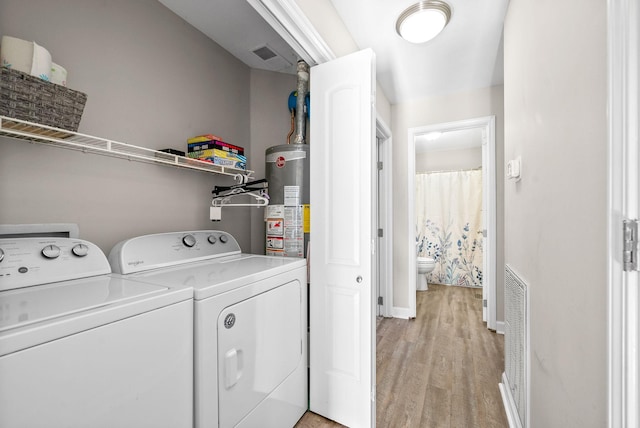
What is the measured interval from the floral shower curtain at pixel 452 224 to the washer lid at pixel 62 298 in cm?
444

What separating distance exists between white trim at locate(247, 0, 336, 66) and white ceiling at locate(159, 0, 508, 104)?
1.46 ft

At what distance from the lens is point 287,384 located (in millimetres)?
1458

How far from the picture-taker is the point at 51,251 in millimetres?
1058

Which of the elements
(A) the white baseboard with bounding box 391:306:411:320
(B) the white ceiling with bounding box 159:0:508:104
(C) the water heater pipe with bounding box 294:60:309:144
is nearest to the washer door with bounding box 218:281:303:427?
(C) the water heater pipe with bounding box 294:60:309:144

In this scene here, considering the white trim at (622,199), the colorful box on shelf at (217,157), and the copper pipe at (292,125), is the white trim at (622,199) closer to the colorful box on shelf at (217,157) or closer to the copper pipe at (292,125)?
the colorful box on shelf at (217,157)

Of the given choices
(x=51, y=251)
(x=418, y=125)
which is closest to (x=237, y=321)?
(x=51, y=251)

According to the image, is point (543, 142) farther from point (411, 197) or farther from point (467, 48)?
point (411, 197)

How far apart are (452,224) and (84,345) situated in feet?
16.0

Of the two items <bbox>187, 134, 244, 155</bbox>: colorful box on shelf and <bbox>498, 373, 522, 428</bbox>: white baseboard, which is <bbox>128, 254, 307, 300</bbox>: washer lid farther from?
<bbox>498, 373, 522, 428</bbox>: white baseboard

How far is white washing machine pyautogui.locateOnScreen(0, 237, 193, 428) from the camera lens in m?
0.63

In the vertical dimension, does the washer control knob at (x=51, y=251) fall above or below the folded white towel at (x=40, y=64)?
below

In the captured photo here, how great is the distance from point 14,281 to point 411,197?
3028mm

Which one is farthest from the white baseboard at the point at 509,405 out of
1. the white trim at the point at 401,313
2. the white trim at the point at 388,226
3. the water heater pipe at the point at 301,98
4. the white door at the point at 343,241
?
the water heater pipe at the point at 301,98

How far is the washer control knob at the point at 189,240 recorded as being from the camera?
5.02 ft
